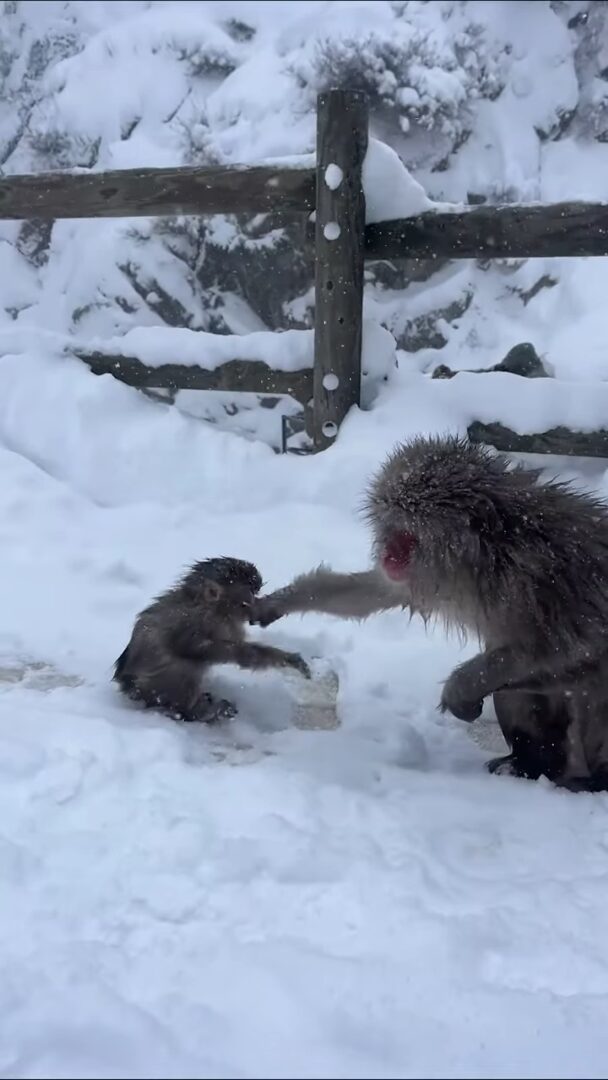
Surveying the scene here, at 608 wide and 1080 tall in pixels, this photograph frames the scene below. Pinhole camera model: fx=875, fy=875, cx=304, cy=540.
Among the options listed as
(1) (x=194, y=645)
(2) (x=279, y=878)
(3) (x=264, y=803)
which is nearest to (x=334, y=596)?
(1) (x=194, y=645)

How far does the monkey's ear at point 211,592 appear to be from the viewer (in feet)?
9.38

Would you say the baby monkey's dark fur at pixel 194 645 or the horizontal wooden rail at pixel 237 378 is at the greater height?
the horizontal wooden rail at pixel 237 378

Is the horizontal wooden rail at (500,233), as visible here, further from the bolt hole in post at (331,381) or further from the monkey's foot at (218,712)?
the monkey's foot at (218,712)

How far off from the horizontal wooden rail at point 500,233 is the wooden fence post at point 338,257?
0.16m

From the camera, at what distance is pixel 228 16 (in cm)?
1084

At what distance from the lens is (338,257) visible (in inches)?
161

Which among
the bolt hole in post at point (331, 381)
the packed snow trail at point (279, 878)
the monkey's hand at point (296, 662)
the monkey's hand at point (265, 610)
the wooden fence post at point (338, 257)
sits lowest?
the packed snow trail at point (279, 878)

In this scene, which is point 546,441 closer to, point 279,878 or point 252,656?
point 252,656

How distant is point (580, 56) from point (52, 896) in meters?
9.67

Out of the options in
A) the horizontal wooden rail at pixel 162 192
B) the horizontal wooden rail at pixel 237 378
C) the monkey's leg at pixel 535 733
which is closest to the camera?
the monkey's leg at pixel 535 733

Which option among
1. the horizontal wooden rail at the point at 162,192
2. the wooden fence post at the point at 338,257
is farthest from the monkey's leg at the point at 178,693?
the horizontal wooden rail at the point at 162,192

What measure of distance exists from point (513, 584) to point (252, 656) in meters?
1.05

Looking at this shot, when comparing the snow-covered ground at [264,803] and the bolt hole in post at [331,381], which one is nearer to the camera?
the snow-covered ground at [264,803]

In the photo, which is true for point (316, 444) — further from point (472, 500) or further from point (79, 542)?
point (472, 500)
